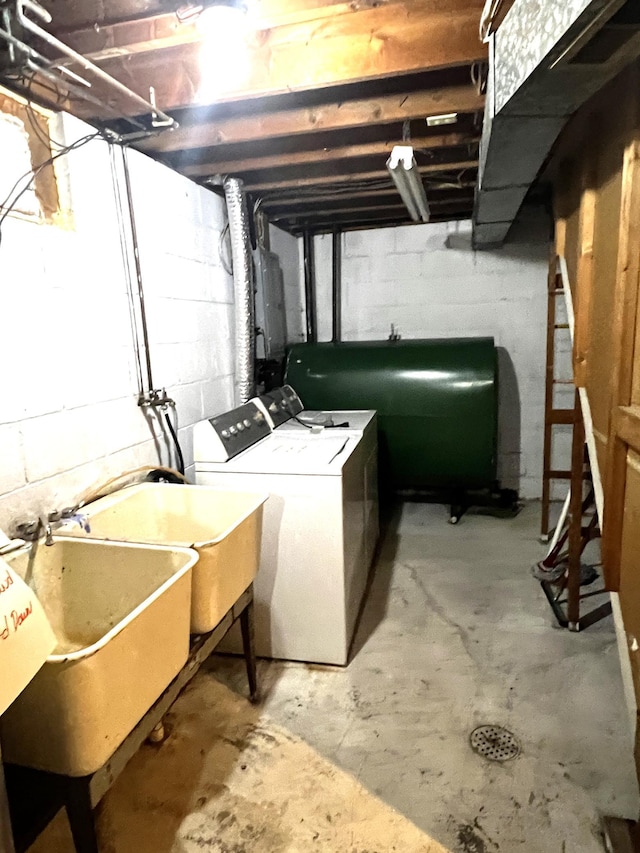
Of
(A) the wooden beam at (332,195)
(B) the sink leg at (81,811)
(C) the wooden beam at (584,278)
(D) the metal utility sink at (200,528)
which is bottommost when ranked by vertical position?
(B) the sink leg at (81,811)

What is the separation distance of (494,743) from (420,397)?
6.80 feet

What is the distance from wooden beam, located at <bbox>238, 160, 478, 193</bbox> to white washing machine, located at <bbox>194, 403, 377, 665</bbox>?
1.42 m

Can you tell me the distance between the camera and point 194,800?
1631 millimetres

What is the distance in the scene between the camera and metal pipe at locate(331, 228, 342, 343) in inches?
160

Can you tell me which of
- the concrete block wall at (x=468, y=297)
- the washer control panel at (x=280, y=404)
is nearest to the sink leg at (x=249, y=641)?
the washer control panel at (x=280, y=404)

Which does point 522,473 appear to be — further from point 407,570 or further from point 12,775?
point 12,775

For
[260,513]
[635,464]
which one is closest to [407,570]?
[260,513]

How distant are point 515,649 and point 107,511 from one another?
68.2 inches

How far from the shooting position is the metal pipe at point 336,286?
13.3 ft

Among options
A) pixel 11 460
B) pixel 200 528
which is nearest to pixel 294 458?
pixel 200 528

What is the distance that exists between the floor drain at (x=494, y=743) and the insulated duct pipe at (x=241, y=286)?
1835 millimetres

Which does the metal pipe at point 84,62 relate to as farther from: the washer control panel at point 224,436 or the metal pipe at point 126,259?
the washer control panel at point 224,436

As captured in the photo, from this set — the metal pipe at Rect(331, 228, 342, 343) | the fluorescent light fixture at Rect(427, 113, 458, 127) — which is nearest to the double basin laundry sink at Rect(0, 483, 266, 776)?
the fluorescent light fixture at Rect(427, 113, 458, 127)

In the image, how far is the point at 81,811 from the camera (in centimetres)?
112
